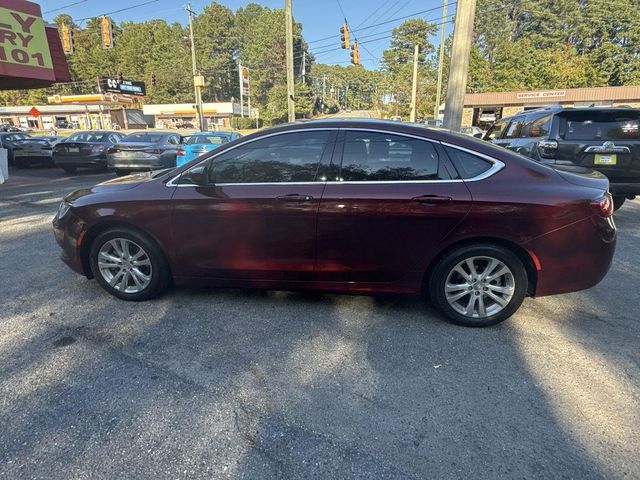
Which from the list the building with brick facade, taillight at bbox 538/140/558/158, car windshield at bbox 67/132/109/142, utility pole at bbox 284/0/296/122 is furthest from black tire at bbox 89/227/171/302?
the building with brick facade

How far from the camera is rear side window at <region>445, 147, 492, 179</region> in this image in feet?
10.4

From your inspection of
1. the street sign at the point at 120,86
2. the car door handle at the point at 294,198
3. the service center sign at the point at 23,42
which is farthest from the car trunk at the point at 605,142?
the street sign at the point at 120,86

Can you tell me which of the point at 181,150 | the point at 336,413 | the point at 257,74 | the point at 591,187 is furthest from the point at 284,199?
the point at 257,74

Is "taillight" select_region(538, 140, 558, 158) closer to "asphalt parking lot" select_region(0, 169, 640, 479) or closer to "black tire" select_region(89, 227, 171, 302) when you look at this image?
"asphalt parking lot" select_region(0, 169, 640, 479)

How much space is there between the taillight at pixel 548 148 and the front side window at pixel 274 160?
4712 millimetres

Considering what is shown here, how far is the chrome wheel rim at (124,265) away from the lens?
3.68m

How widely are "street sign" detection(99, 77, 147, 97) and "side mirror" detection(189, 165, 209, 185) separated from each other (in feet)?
170

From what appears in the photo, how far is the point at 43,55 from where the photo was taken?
424 inches

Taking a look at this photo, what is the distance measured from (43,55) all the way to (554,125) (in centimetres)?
1249

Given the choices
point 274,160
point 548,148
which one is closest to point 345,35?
point 548,148

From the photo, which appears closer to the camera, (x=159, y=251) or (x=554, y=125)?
(x=159, y=251)

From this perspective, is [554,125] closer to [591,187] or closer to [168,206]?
[591,187]

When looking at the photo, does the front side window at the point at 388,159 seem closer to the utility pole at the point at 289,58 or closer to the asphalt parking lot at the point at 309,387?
the asphalt parking lot at the point at 309,387

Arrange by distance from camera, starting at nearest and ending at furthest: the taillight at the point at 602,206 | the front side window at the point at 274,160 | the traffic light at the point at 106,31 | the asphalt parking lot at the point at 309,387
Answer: the asphalt parking lot at the point at 309,387 → the taillight at the point at 602,206 → the front side window at the point at 274,160 → the traffic light at the point at 106,31
